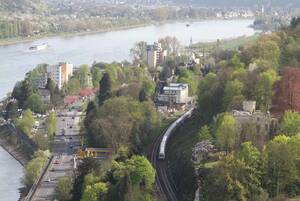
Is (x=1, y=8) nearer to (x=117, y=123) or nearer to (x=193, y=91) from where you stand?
(x=193, y=91)

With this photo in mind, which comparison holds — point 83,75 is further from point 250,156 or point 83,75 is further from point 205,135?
point 250,156

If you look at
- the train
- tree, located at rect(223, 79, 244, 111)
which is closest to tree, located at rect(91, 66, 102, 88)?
the train

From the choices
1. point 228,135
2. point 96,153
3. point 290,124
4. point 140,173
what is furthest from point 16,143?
point 290,124

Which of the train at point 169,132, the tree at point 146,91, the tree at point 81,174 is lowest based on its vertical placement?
the train at point 169,132

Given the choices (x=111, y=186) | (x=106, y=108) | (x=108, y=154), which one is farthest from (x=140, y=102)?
(x=111, y=186)

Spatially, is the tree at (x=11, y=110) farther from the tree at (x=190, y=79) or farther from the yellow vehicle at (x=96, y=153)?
the yellow vehicle at (x=96, y=153)

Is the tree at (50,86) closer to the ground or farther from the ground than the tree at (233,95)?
closer to the ground

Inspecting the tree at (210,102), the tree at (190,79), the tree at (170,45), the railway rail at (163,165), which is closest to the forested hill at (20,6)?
the tree at (170,45)

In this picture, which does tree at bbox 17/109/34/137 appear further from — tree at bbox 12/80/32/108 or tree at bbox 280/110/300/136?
tree at bbox 280/110/300/136
